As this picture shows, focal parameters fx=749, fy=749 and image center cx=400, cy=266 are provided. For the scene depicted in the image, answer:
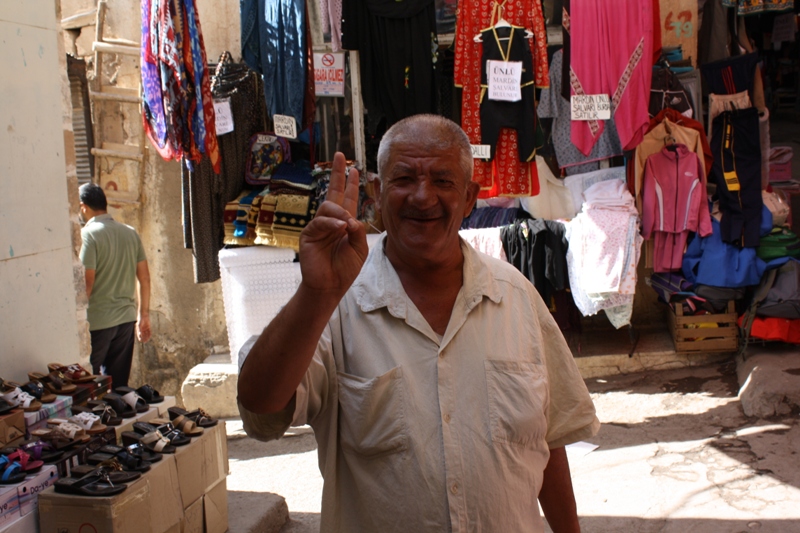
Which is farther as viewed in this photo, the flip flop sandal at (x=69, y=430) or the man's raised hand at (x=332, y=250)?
the flip flop sandal at (x=69, y=430)

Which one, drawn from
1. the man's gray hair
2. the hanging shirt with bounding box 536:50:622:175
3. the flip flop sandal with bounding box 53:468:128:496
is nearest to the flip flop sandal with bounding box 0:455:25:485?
the flip flop sandal with bounding box 53:468:128:496

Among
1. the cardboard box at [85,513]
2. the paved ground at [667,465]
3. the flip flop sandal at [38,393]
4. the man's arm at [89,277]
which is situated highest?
the man's arm at [89,277]

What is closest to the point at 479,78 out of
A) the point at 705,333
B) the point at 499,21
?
the point at 499,21

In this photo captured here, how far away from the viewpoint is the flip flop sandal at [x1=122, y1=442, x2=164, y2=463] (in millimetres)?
3055

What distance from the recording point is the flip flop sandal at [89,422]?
3.20 metres

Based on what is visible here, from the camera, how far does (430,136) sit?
6.15 ft

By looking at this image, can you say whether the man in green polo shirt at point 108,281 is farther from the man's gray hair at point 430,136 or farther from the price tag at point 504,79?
the man's gray hair at point 430,136

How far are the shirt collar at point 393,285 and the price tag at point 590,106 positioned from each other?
13.2 feet

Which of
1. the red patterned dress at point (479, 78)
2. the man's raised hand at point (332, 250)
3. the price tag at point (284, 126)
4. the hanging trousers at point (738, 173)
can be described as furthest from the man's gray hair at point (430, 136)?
the hanging trousers at point (738, 173)

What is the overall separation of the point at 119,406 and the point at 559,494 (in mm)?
2290

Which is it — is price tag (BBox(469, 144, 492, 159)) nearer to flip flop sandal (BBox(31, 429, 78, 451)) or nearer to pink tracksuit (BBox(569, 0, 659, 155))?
pink tracksuit (BBox(569, 0, 659, 155))

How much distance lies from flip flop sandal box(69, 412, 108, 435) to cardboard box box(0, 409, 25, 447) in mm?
206

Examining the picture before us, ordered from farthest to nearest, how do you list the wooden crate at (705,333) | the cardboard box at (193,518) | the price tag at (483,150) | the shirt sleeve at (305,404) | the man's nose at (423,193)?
the wooden crate at (705,333) < the price tag at (483,150) < the cardboard box at (193,518) < the man's nose at (423,193) < the shirt sleeve at (305,404)

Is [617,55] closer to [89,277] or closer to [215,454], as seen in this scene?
[215,454]
